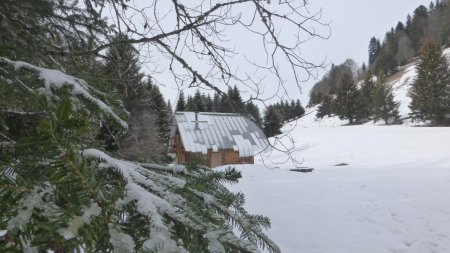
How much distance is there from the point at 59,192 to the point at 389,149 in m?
24.5

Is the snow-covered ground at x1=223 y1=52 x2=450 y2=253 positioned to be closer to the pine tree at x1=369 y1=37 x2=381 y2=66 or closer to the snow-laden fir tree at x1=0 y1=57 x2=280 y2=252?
the snow-laden fir tree at x1=0 y1=57 x2=280 y2=252

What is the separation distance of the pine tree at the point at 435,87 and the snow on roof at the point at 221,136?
2490cm

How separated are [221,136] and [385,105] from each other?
30.6 m

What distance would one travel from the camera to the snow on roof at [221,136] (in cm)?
1797

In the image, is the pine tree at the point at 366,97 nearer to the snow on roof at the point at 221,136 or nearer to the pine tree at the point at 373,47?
the snow on roof at the point at 221,136

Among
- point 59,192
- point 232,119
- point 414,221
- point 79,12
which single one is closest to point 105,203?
point 59,192

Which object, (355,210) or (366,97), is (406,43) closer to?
(366,97)

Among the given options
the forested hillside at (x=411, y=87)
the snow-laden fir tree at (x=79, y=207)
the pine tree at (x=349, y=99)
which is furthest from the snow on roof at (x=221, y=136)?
the pine tree at (x=349, y=99)

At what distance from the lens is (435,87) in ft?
117

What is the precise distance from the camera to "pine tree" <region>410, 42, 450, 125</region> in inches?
1388

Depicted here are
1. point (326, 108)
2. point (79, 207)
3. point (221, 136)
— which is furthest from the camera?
point (326, 108)

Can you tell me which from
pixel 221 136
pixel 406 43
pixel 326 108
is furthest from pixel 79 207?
pixel 406 43

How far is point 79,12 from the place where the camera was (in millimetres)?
3229

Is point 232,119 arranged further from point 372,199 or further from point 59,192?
point 59,192
